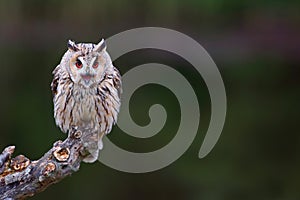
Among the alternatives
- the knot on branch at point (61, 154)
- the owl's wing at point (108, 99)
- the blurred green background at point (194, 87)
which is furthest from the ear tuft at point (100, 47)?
the blurred green background at point (194, 87)

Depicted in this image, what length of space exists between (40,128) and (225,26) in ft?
19.9

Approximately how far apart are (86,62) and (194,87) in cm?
766

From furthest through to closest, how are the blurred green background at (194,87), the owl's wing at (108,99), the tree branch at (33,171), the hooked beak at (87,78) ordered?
the blurred green background at (194,87) < the owl's wing at (108,99) < the hooked beak at (87,78) < the tree branch at (33,171)

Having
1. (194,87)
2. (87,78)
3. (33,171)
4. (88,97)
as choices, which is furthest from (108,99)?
(194,87)

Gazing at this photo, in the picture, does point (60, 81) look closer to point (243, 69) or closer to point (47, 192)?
point (47, 192)

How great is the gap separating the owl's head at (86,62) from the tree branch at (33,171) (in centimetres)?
26

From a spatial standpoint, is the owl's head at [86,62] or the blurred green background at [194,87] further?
the blurred green background at [194,87]

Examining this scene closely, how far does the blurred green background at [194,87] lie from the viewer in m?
7.32

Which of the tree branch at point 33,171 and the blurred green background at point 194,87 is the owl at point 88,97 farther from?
the blurred green background at point 194,87

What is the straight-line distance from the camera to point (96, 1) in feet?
41.7

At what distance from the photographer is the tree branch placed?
2637 mm

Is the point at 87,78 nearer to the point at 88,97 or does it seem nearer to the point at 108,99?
the point at 88,97

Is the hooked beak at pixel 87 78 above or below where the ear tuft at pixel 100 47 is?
below

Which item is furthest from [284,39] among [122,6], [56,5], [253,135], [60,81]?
[60,81]
